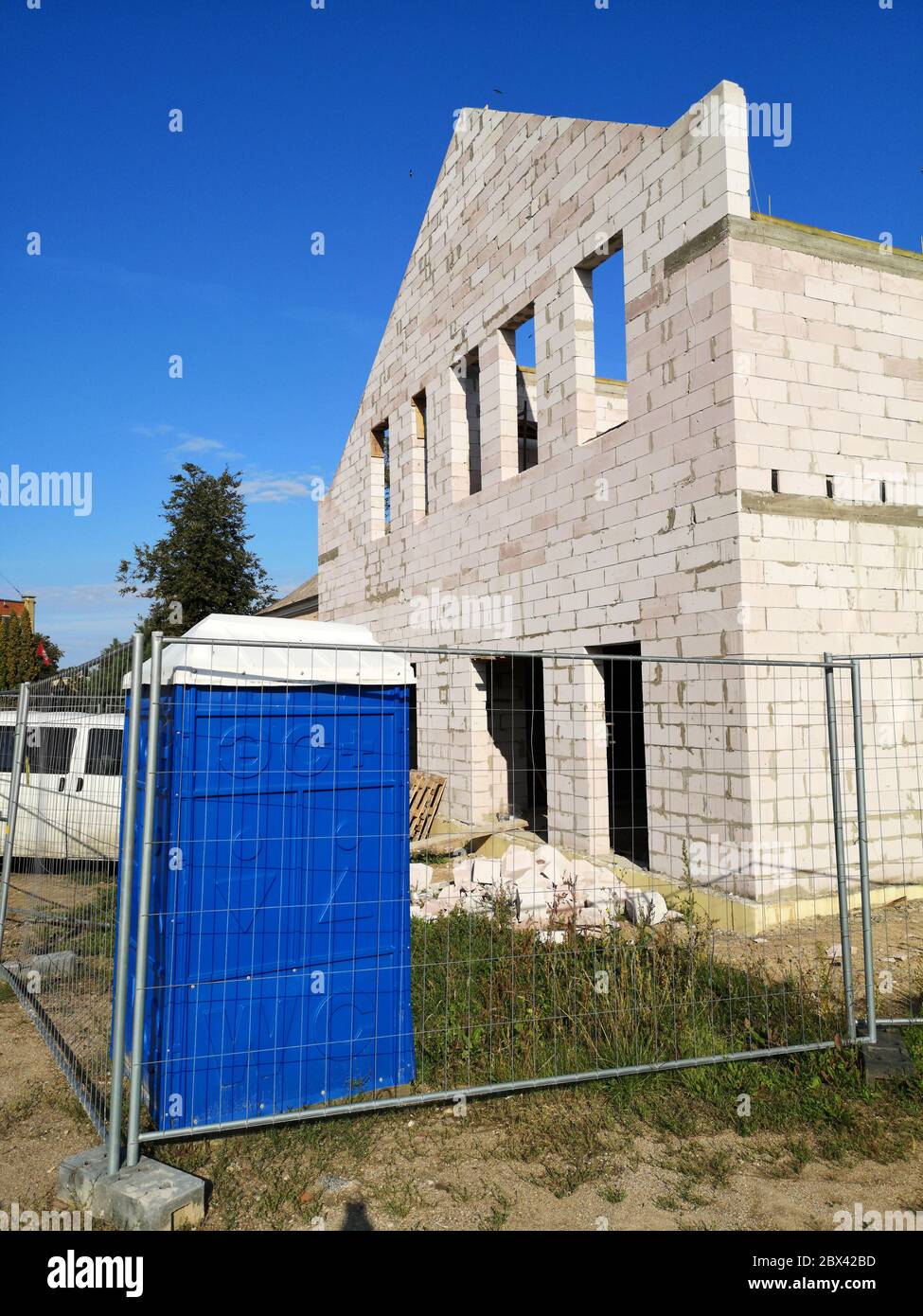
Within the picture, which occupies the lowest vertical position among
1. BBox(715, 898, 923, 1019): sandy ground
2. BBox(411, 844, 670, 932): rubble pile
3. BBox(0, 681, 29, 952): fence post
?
BBox(715, 898, 923, 1019): sandy ground

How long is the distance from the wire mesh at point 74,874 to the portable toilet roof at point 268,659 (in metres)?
0.46

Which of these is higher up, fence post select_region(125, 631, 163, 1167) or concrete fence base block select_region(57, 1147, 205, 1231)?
fence post select_region(125, 631, 163, 1167)

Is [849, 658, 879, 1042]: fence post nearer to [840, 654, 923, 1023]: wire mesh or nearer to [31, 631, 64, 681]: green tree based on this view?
[840, 654, 923, 1023]: wire mesh

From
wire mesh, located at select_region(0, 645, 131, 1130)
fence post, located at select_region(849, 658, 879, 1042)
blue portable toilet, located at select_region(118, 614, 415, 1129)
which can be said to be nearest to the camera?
blue portable toilet, located at select_region(118, 614, 415, 1129)

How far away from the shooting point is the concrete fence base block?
3059 millimetres

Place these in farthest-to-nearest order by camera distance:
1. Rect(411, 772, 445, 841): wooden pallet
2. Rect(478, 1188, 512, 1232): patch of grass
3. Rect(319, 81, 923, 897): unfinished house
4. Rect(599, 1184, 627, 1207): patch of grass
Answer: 1. Rect(411, 772, 445, 841): wooden pallet
2. Rect(319, 81, 923, 897): unfinished house
3. Rect(599, 1184, 627, 1207): patch of grass
4. Rect(478, 1188, 512, 1232): patch of grass

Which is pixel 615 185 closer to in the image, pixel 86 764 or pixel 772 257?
pixel 772 257

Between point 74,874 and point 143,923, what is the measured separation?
2571mm

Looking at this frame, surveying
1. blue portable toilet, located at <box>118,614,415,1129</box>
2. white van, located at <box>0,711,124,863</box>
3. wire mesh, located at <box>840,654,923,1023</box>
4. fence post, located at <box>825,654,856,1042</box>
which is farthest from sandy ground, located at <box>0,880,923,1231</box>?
wire mesh, located at <box>840,654,923,1023</box>

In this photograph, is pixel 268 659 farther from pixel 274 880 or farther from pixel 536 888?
pixel 536 888

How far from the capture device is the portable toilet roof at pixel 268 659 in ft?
12.2

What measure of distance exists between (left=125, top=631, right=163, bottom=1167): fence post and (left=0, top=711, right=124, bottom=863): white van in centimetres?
96
